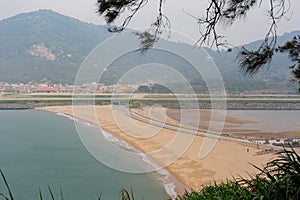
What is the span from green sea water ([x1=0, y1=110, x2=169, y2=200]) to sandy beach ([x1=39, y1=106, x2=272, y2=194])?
0.94 metres

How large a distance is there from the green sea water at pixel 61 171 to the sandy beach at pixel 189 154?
0.94m

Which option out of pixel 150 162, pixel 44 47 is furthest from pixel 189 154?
pixel 44 47

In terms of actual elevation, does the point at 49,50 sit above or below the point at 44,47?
below

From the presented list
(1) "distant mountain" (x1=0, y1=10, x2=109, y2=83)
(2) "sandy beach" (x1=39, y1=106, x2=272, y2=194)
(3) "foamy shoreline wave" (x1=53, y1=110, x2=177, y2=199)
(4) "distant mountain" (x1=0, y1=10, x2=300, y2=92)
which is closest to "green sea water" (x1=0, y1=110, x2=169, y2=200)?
(3) "foamy shoreline wave" (x1=53, y1=110, x2=177, y2=199)

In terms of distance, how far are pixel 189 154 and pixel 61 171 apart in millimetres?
4576

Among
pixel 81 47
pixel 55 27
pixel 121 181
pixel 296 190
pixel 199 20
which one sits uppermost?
pixel 55 27

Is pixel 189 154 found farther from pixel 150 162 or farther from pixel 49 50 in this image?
pixel 49 50

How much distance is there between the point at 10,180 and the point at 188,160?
5.59 metres

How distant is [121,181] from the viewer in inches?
394

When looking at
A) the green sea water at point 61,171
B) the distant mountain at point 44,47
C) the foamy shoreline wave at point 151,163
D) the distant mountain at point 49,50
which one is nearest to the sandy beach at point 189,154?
the foamy shoreline wave at point 151,163

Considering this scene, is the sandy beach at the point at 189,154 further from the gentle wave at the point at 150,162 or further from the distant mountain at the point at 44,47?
the distant mountain at the point at 44,47

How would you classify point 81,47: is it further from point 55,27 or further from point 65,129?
point 65,129

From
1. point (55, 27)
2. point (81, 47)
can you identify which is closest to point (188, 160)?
point (81, 47)

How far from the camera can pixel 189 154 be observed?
42.4 ft
